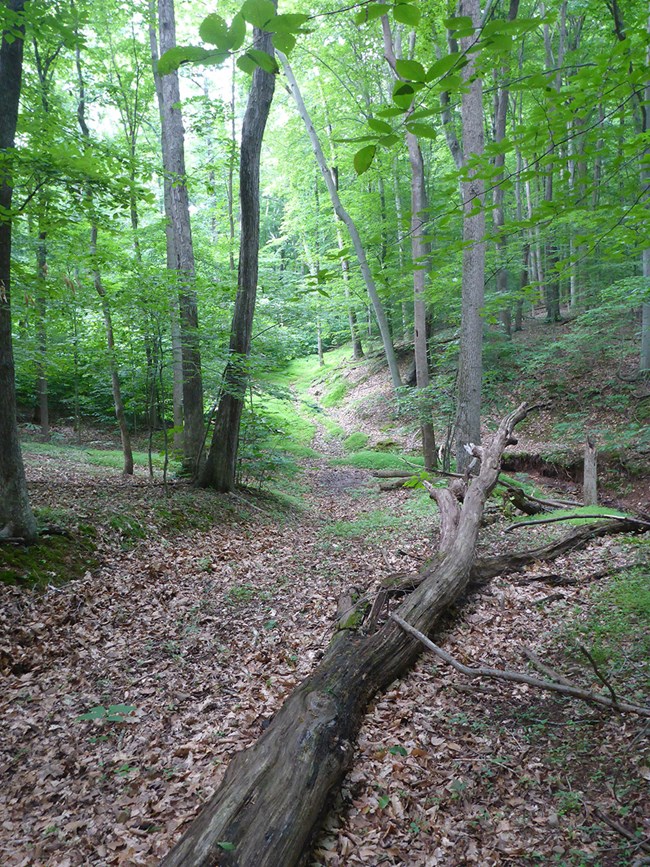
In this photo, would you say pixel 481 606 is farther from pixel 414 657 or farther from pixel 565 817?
pixel 565 817

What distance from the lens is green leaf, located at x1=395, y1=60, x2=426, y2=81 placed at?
1.58 meters

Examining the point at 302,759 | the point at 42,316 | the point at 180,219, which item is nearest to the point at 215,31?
the point at 302,759

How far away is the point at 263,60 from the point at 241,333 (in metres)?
7.82

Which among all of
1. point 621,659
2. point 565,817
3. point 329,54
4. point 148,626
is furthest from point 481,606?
point 329,54

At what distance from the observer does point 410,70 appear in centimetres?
161

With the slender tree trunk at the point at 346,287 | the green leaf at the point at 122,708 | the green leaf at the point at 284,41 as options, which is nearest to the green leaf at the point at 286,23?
the green leaf at the point at 284,41

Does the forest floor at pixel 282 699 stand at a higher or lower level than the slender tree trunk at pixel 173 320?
lower

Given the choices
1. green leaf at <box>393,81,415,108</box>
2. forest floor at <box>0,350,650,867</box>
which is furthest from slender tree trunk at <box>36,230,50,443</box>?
green leaf at <box>393,81,415,108</box>

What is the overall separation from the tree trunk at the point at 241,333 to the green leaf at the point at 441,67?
23.6 feet

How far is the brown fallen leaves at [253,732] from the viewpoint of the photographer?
8.79ft

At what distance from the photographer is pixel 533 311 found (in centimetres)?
2464

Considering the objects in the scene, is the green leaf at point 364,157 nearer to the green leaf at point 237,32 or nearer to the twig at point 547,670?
the green leaf at point 237,32

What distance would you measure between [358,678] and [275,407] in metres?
20.1

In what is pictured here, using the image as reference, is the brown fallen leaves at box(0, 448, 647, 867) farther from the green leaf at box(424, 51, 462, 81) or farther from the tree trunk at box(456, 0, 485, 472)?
the tree trunk at box(456, 0, 485, 472)
